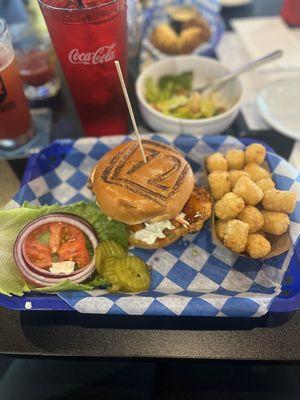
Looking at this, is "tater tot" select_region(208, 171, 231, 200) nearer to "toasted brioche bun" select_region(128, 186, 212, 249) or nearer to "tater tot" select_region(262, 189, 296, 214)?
"toasted brioche bun" select_region(128, 186, 212, 249)

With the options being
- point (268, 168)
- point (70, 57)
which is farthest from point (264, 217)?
point (70, 57)

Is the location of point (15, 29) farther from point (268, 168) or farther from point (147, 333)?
point (147, 333)

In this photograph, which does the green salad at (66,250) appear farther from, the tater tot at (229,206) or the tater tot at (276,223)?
the tater tot at (276,223)

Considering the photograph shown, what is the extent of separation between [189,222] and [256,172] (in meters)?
0.41

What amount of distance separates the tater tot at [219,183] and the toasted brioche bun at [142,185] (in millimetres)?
127

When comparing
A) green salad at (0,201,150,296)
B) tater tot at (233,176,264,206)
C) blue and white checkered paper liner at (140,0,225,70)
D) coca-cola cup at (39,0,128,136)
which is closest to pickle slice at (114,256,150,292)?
green salad at (0,201,150,296)

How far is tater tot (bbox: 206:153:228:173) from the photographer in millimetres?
1722

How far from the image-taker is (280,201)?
1551 millimetres

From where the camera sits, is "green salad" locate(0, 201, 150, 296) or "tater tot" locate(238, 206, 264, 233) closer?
"green salad" locate(0, 201, 150, 296)

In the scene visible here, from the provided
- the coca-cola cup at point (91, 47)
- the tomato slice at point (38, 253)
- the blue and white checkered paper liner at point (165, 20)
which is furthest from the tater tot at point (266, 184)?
the blue and white checkered paper liner at point (165, 20)

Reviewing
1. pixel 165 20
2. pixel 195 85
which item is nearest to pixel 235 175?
pixel 195 85

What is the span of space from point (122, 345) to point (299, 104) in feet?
5.62

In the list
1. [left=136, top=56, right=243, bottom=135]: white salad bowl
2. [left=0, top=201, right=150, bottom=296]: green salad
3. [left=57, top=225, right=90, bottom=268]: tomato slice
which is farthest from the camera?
[left=136, top=56, right=243, bottom=135]: white salad bowl

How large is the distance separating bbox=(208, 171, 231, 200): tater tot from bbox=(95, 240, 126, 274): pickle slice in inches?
19.2
